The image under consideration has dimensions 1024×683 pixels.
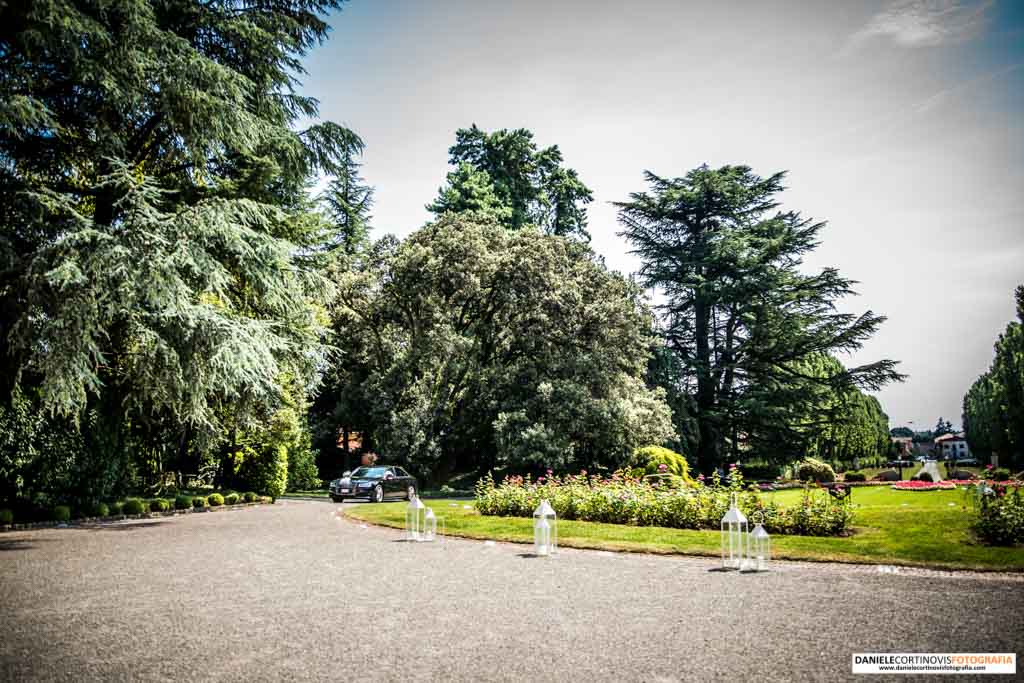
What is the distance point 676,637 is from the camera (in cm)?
507

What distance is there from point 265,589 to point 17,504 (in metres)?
10.2

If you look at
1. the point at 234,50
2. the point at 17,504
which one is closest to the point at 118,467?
the point at 17,504

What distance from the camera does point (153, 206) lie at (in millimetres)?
13688

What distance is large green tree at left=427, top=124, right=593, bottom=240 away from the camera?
129ft

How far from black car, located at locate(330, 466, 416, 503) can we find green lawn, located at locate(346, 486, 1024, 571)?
8242 millimetres

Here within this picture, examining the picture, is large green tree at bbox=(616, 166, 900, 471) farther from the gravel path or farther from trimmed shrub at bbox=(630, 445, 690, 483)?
the gravel path

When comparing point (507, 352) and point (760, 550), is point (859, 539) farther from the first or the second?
point (507, 352)

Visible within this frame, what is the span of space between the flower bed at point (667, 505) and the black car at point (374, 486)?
7696mm

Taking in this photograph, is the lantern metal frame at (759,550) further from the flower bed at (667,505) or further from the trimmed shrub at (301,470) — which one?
the trimmed shrub at (301,470)

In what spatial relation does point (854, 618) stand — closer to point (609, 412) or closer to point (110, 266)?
point (110, 266)

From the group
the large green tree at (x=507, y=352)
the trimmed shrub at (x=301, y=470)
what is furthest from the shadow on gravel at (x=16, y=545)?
the trimmed shrub at (x=301, y=470)

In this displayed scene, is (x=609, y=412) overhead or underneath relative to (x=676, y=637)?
overhead

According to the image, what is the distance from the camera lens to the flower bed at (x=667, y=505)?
10.6 m

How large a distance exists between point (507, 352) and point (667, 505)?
17683 mm
